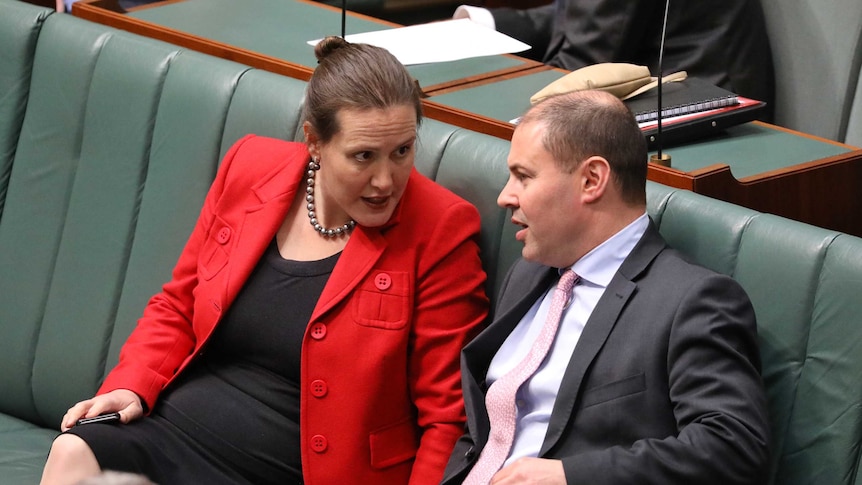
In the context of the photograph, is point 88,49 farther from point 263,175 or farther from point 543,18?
point 543,18

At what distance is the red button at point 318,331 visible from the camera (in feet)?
6.58

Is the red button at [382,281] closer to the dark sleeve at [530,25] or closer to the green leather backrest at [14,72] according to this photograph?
the green leather backrest at [14,72]

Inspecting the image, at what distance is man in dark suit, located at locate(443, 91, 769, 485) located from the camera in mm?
1578

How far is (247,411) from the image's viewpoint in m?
2.09

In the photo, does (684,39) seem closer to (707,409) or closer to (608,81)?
(608,81)

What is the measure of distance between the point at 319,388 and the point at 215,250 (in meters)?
0.37

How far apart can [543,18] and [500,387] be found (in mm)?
1771

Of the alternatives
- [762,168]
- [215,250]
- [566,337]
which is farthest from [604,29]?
[566,337]

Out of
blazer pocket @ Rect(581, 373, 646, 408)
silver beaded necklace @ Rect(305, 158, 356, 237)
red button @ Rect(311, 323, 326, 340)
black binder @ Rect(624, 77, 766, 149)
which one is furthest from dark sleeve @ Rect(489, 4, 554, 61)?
blazer pocket @ Rect(581, 373, 646, 408)

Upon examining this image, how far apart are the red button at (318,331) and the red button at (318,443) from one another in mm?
167

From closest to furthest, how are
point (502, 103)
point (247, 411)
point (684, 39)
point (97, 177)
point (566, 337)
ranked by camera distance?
point (566, 337)
point (247, 411)
point (502, 103)
point (97, 177)
point (684, 39)

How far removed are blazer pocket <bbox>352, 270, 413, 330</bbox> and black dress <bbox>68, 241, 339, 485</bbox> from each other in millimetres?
99

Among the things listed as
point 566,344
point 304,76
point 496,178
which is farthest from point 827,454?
point 304,76

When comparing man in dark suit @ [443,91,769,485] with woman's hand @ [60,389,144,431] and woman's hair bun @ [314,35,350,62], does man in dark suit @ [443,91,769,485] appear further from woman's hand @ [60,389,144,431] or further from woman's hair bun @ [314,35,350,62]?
woman's hand @ [60,389,144,431]
